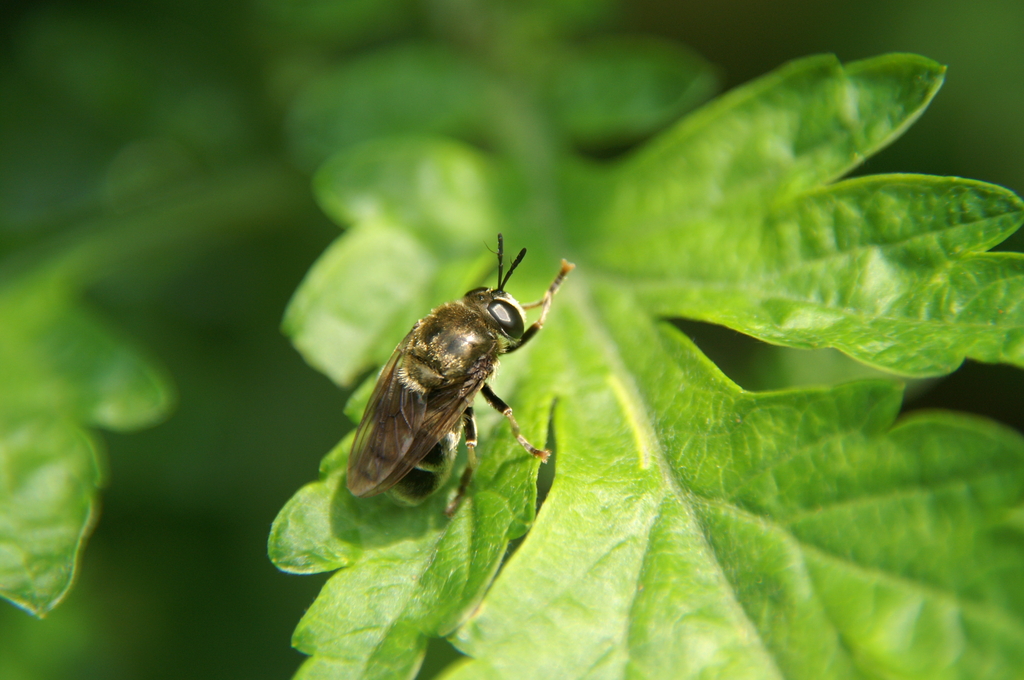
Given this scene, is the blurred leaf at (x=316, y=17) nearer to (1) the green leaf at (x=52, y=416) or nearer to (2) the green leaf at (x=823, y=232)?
(1) the green leaf at (x=52, y=416)

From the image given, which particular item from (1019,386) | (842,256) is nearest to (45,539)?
(842,256)

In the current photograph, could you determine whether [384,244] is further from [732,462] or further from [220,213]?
[732,462]

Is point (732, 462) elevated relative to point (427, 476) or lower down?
lower down

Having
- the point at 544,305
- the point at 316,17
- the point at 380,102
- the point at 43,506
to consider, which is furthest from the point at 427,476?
the point at 316,17

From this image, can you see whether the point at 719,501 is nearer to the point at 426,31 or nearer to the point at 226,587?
the point at 226,587

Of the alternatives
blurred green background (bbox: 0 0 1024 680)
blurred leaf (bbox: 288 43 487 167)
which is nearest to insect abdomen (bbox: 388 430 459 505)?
blurred green background (bbox: 0 0 1024 680)
